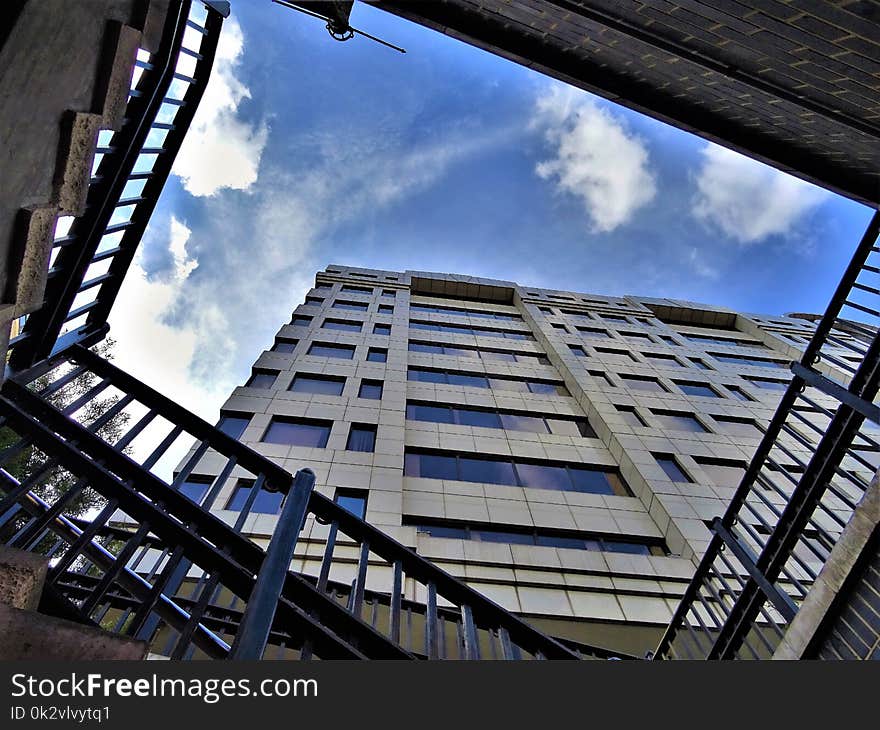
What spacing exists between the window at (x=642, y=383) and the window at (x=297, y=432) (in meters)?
14.7

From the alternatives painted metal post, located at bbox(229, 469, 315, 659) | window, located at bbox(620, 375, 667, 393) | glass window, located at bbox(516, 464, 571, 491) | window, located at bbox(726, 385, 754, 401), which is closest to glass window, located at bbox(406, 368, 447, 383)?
glass window, located at bbox(516, 464, 571, 491)

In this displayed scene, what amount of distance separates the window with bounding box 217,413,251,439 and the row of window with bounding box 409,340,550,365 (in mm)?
9516

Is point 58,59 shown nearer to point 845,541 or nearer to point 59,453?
point 59,453

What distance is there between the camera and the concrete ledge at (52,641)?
1.84 metres

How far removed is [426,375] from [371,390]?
10.7 ft

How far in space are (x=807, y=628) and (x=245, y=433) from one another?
1437cm

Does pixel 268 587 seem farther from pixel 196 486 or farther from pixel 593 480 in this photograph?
pixel 593 480

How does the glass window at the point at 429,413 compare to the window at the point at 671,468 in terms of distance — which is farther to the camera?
the glass window at the point at 429,413

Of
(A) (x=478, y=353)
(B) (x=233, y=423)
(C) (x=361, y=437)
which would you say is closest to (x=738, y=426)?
(A) (x=478, y=353)

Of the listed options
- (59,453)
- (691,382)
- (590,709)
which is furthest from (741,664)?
(691,382)

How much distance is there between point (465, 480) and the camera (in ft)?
48.5

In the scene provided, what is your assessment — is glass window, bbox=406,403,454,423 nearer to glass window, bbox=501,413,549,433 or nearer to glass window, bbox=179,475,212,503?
glass window, bbox=501,413,549,433

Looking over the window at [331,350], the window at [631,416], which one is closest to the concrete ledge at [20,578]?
the window at [331,350]

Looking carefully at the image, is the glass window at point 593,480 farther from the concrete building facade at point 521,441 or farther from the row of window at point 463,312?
the row of window at point 463,312
